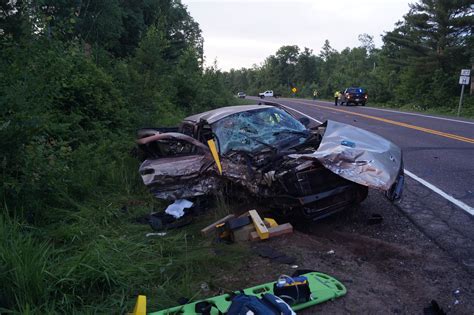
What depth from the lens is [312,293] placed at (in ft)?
10.0

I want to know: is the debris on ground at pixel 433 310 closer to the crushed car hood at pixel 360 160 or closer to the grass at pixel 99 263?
the crushed car hood at pixel 360 160

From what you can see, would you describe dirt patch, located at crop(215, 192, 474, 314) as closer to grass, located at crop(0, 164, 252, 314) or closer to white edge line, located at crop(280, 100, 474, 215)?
grass, located at crop(0, 164, 252, 314)

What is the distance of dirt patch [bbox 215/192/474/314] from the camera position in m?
2.97

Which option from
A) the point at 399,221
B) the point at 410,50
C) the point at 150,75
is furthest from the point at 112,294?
the point at 410,50

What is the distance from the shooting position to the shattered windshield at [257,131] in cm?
516

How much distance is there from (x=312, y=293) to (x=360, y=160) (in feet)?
5.57

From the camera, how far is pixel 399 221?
468cm

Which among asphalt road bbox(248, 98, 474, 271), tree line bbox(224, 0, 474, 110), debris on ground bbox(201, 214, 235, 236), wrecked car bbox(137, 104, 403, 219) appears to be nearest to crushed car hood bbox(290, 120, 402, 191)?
wrecked car bbox(137, 104, 403, 219)

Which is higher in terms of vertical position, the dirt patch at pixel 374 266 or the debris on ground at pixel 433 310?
the debris on ground at pixel 433 310

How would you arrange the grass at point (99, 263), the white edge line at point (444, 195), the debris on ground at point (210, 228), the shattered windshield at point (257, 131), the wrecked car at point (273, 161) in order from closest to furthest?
the grass at point (99, 263), the wrecked car at point (273, 161), the debris on ground at point (210, 228), the white edge line at point (444, 195), the shattered windshield at point (257, 131)

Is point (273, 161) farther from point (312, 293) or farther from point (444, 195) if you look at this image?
point (444, 195)

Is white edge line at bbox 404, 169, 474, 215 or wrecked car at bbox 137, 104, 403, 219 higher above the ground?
wrecked car at bbox 137, 104, 403, 219

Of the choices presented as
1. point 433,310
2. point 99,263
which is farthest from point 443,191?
point 99,263

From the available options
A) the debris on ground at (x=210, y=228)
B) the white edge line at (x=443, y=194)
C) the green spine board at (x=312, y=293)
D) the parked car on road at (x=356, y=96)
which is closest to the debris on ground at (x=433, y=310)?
the green spine board at (x=312, y=293)
